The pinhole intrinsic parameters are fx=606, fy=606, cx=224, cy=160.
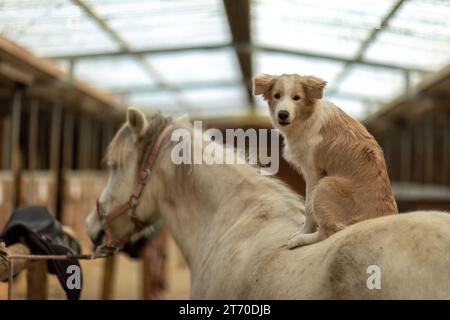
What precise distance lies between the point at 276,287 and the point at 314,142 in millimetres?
454

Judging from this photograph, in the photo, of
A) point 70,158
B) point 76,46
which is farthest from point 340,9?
point 70,158

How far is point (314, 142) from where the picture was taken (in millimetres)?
1804

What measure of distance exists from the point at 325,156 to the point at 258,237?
0.37 metres

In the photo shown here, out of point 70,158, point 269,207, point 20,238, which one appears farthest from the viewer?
point 70,158

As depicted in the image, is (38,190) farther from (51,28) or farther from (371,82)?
(371,82)

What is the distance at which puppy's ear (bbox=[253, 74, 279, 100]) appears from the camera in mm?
1862

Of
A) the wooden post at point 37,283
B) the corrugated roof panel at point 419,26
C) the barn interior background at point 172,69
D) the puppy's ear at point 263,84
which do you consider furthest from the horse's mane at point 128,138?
the corrugated roof panel at point 419,26

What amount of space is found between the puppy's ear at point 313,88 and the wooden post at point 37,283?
1.79 metres

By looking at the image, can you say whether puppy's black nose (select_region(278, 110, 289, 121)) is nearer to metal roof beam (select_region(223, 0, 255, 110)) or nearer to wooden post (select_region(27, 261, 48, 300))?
wooden post (select_region(27, 261, 48, 300))

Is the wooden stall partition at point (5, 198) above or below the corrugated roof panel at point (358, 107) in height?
below

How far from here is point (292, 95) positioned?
71.4 inches

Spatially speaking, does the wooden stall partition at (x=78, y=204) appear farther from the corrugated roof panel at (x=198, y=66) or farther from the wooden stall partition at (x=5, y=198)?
the corrugated roof panel at (x=198, y=66)

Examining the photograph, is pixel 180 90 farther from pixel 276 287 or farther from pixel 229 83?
pixel 276 287

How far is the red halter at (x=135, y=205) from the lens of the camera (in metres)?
2.43
